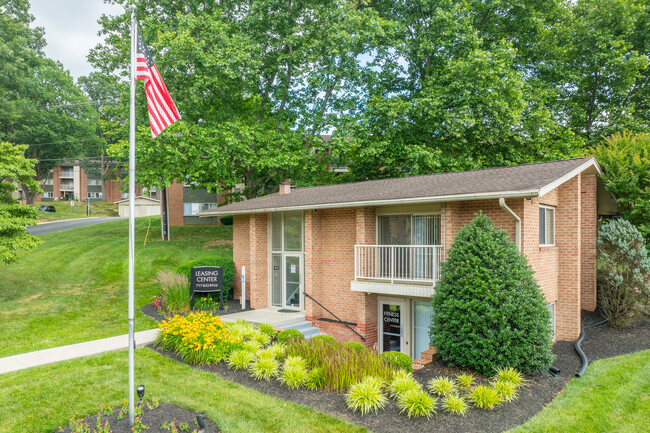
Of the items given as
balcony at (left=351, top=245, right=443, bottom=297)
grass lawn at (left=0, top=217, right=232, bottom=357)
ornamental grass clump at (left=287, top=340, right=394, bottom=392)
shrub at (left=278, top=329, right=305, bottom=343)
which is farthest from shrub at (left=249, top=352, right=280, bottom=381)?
grass lawn at (left=0, top=217, right=232, bottom=357)

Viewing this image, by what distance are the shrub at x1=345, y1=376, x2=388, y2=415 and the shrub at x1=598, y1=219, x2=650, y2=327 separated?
779 centimetres

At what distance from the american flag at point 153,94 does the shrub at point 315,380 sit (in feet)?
16.0

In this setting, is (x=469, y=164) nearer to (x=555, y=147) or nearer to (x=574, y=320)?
(x=555, y=147)

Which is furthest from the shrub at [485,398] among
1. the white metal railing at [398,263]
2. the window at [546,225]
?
the window at [546,225]

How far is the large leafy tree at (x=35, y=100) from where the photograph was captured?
31.2m

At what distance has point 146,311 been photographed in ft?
43.6

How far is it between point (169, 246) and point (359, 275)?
14357 millimetres

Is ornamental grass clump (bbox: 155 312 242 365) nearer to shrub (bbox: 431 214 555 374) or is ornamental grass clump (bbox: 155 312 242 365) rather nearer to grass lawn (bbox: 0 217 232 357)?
grass lawn (bbox: 0 217 232 357)

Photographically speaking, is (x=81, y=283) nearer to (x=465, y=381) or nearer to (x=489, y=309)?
(x=465, y=381)

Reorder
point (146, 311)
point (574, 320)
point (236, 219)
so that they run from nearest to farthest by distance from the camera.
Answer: point (574, 320) < point (146, 311) < point (236, 219)

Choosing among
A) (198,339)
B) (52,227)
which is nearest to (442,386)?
(198,339)

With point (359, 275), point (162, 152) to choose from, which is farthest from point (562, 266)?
point (162, 152)

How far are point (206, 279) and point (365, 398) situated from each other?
841 centimetres

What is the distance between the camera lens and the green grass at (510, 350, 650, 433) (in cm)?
588
